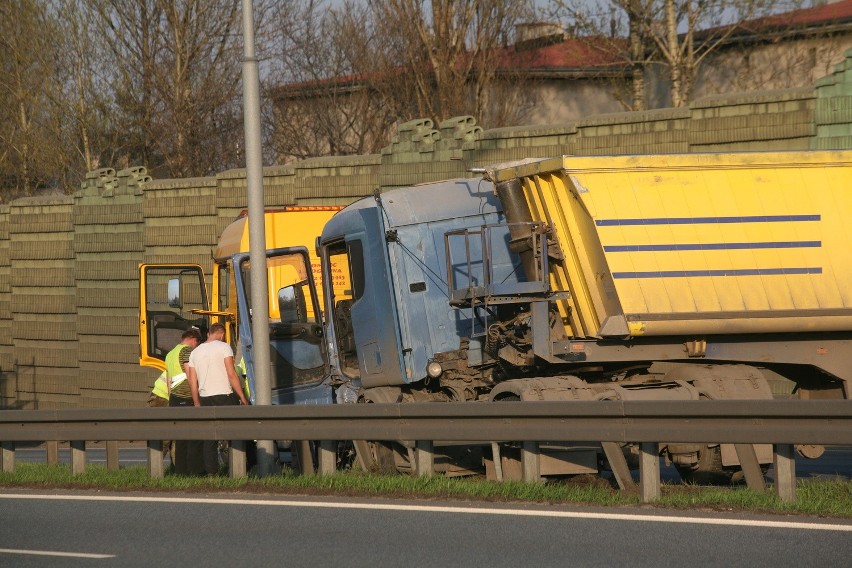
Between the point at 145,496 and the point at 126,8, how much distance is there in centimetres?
3234

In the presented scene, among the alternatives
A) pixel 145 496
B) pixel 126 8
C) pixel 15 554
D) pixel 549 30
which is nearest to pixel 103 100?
pixel 126 8

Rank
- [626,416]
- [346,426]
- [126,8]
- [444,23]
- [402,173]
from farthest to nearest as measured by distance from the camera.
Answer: [126,8]
[444,23]
[402,173]
[346,426]
[626,416]

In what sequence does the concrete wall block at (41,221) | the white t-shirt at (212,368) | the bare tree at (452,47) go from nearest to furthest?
the white t-shirt at (212,368)
the concrete wall block at (41,221)
the bare tree at (452,47)

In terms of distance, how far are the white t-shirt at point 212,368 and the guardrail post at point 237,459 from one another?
1.08 m

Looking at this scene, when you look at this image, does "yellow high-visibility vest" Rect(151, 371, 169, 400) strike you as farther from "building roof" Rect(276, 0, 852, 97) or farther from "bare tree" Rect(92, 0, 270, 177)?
"bare tree" Rect(92, 0, 270, 177)

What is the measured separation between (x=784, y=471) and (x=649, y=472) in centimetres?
103

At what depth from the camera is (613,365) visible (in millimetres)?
12961

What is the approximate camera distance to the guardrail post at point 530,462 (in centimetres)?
1164

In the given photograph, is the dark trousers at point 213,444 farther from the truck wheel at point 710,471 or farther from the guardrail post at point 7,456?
the truck wheel at point 710,471

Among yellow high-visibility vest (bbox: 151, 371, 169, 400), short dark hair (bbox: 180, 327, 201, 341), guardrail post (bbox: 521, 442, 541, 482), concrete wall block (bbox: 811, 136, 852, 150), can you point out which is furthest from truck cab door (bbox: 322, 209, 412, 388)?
concrete wall block (bbox: 811, 136, 852, 150)

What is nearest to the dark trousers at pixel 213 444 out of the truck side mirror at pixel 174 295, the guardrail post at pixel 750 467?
the truck side mirror at pixel 174 295

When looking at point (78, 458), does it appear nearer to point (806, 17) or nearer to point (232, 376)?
point (232, 376)

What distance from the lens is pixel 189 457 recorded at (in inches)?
568

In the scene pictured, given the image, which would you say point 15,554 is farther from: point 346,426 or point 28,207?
point 28,207
